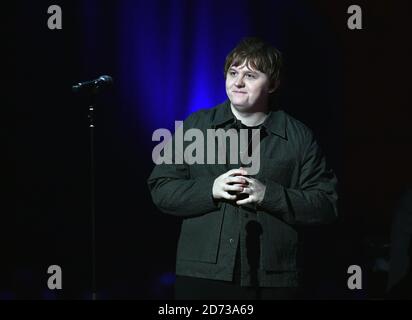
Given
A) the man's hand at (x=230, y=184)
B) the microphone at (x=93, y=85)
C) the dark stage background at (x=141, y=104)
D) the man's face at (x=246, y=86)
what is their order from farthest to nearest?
the dark stage background at (x=141, y=104), the microphone at (x=93, y=85), the man's face at (x=246, y=86), the man's hand at (x=230, y=184)

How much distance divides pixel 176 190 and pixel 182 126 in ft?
0.97

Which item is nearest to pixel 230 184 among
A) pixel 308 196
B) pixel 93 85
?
pixel 308 196

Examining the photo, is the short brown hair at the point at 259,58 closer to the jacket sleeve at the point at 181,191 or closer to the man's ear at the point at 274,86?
the man's ear at the point at 274,86

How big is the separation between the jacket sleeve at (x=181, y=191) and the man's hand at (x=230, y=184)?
5 cm

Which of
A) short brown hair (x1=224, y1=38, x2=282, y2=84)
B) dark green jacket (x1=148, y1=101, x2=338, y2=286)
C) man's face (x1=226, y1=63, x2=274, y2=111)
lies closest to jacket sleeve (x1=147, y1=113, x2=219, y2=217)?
dark green jacket (x1=148, y1=101, x2=338, y2=286)

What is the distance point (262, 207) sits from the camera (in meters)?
2.64

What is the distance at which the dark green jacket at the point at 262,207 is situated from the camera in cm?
264

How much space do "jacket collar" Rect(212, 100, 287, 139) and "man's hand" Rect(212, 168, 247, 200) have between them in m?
0.30

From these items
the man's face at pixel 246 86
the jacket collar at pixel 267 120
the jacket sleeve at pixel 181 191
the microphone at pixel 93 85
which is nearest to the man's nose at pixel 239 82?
the man's face at pixel 246 86

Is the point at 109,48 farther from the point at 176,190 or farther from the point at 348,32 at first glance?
the point at 176,190

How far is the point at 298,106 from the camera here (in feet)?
15.7

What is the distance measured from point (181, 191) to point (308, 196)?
20.6 inches

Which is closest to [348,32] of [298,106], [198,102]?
[298,106]

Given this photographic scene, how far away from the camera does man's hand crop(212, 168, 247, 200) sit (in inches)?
101
